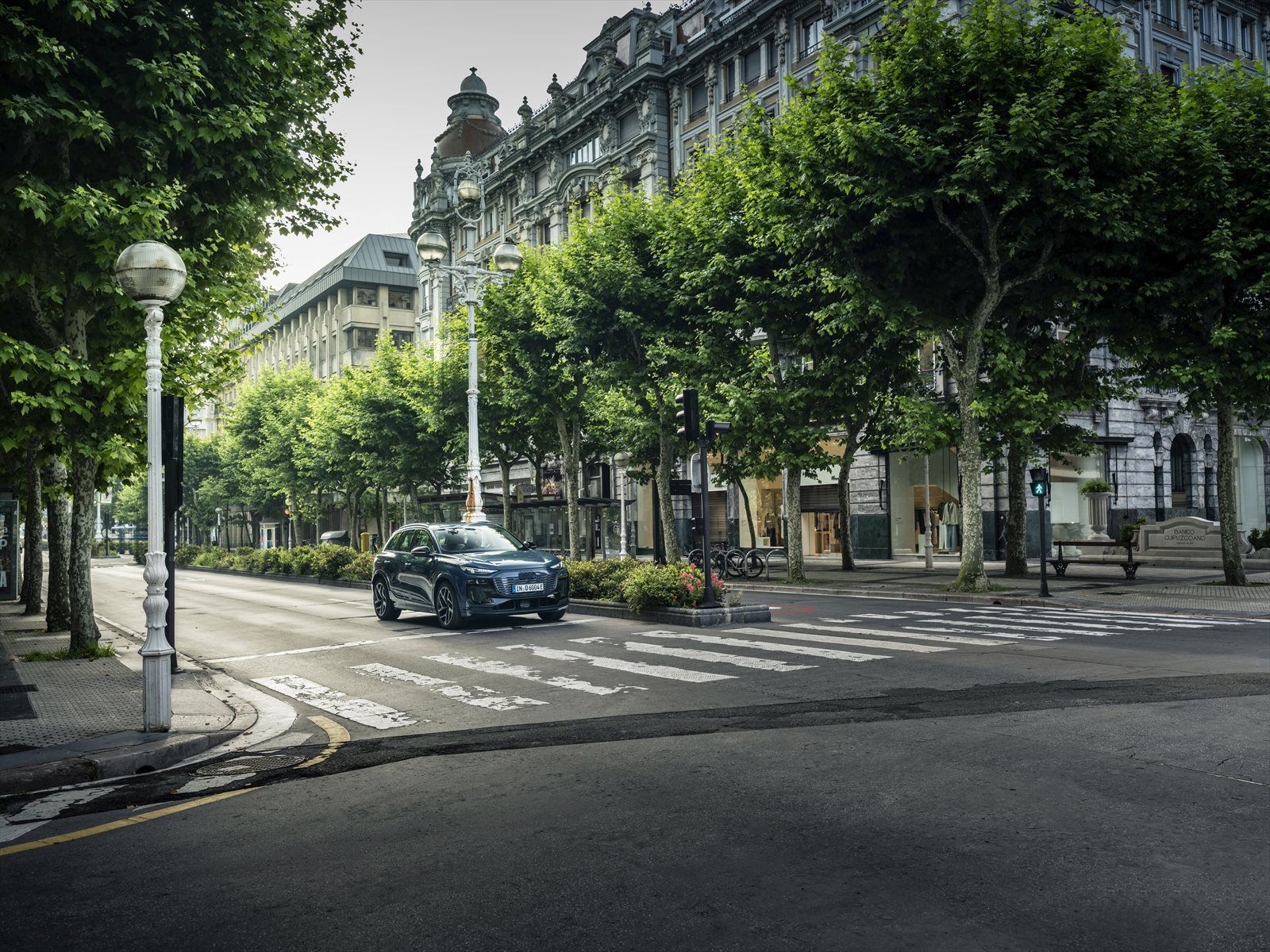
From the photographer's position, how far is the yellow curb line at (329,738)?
6832 millimetres

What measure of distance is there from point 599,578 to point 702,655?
277 inches

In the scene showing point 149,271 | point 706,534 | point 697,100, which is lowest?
point 706,534

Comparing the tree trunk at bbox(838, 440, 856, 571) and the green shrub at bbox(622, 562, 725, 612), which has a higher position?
the tree trunk at bbox(838, 440, 856, 571)

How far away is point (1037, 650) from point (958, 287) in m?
11.9

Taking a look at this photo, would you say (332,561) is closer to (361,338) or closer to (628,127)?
(628,127)

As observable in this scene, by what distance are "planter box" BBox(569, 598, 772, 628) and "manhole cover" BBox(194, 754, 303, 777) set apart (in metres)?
8.55

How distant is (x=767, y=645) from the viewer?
12.4 metres

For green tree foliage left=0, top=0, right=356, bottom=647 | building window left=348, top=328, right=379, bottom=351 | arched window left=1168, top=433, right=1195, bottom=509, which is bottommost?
arched window left=1168, top=433, right=1195, bottom=509

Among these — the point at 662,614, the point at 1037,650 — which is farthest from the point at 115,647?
the point at 1037,650

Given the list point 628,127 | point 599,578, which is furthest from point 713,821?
point 628,127

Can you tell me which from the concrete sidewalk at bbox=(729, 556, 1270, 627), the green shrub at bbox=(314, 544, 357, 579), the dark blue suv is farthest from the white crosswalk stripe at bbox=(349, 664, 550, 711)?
the green shrub at bbox=(314, 544, 357, 579)

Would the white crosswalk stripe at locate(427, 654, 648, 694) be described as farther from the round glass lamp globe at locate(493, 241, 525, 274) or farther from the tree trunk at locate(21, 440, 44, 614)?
the round glass lamp globe at locate(493, 241, 525, 274)

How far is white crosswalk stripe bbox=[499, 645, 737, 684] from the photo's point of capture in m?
10.0

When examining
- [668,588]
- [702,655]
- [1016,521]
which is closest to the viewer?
[702,655]
